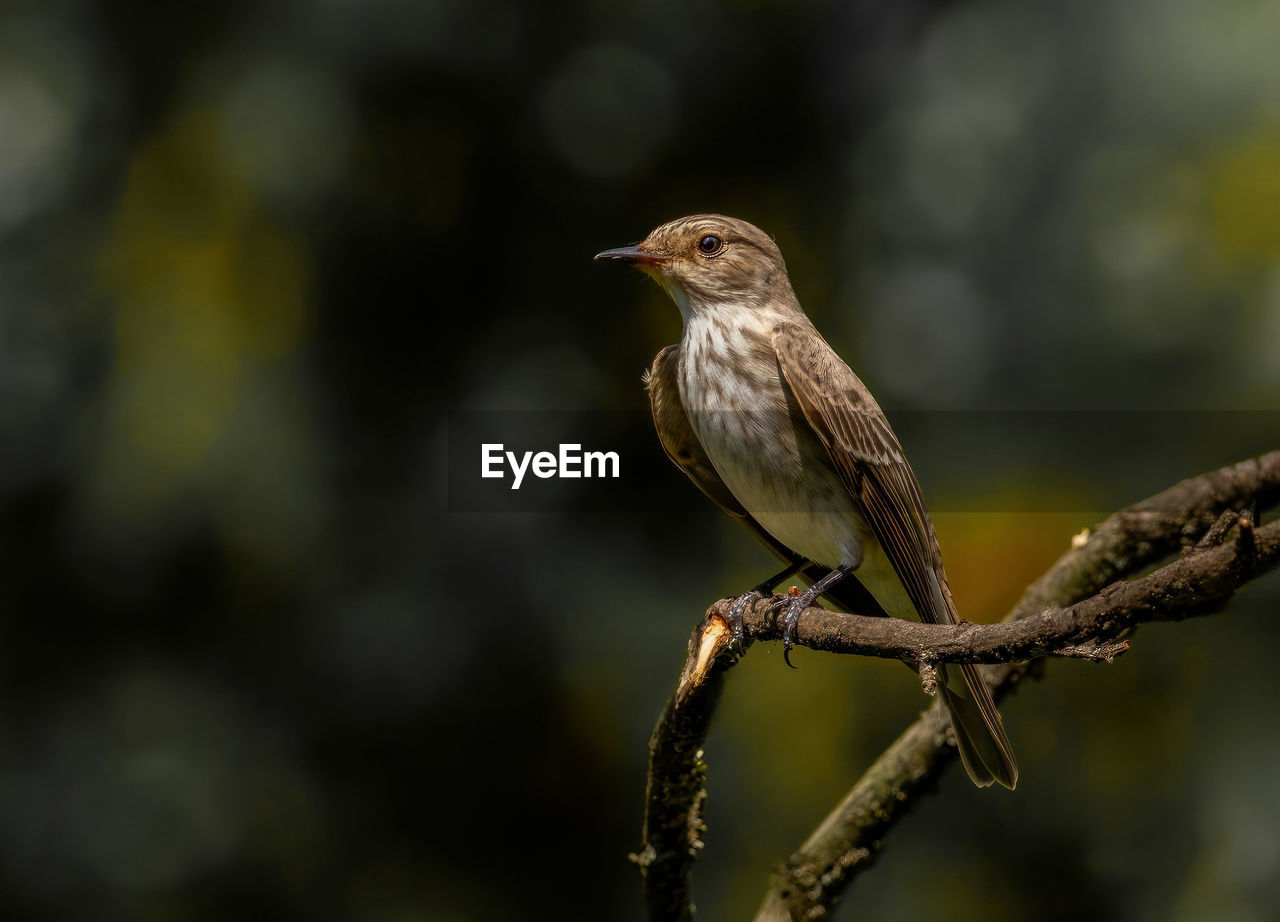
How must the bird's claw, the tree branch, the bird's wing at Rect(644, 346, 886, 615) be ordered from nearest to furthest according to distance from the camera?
the tree branch, the bird's claw, the bird's wing at Rect(644, 346, 886, 615)

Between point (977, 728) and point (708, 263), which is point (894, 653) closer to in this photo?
point (977, 728)

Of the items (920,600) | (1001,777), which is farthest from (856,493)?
(1001,777)

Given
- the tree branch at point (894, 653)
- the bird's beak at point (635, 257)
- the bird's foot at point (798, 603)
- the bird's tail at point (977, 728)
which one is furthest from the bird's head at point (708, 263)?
the bird's tail at point (977, 728)

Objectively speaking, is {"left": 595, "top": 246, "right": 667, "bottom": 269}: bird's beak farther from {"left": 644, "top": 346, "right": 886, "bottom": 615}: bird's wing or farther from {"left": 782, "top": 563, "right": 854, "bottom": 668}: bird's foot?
{"left": 782, "top": 563, "right": 854, "bottom": 668}: bird's foot

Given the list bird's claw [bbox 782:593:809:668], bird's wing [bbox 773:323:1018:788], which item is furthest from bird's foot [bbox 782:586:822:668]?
bird's wing [bbox 773:323:1018:788]

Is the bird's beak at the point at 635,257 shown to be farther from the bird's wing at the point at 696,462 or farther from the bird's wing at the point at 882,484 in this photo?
the bird's wing at the point at 882,484

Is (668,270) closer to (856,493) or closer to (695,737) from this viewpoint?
(856,493)

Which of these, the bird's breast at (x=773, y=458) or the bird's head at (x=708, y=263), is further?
the bird's head at (x=708, y=263)

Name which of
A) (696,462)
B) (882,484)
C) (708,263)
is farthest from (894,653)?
(708,263)
